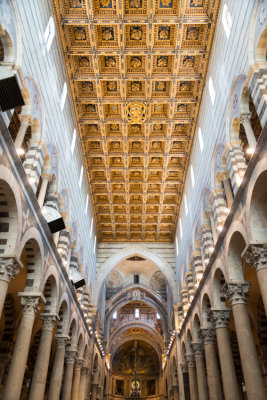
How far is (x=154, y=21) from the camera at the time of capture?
603 inches

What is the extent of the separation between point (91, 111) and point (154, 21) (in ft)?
20.5

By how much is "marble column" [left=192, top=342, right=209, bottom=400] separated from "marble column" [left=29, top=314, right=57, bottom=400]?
8.16 metres

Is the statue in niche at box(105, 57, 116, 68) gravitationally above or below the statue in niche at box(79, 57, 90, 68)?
above

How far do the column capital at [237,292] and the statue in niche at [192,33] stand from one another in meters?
11.5

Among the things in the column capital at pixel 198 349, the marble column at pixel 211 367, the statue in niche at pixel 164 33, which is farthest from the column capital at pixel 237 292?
the statue in niche at pixel 164 33

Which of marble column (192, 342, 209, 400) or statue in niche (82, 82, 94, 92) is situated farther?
statue in niche (82, 82, 94, 92)

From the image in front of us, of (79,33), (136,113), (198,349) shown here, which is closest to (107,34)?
(79,33)

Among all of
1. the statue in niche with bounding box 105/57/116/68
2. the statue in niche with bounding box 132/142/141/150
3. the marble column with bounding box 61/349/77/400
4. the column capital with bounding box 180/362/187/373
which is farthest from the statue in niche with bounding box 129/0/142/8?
the column capital with bounding box 180/362/187/373

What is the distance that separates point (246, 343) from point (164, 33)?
13792 mm

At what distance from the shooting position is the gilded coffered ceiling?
15.1m

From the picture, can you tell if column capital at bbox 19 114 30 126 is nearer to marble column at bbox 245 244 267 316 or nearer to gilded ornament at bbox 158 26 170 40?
marble column at bbox 245 244 267 316

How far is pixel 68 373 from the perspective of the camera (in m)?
18.2

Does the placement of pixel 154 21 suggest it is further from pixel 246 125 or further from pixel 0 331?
pixel 0 331

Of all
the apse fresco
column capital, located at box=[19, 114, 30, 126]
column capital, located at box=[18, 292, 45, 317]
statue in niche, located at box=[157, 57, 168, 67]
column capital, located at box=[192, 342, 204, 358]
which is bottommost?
column capital, located at box=[18, 292, 45, 317]
